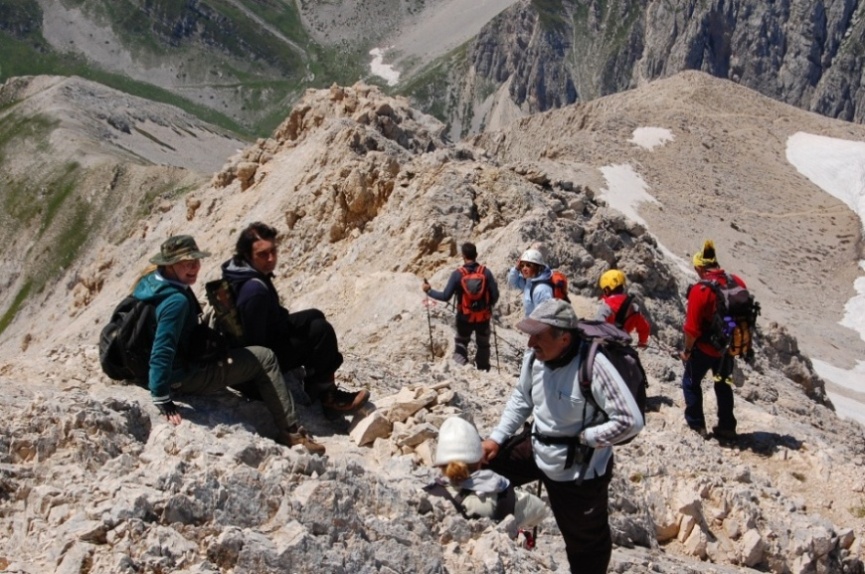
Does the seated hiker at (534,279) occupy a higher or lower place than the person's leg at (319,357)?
higher

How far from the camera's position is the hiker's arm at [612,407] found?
235 inches

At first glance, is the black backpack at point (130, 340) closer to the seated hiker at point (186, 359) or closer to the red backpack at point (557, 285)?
the seated hiker at point (186, 359)

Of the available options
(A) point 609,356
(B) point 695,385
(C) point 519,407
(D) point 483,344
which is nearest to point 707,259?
(B) point 695,385

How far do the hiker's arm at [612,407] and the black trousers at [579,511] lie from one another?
21.2 inches

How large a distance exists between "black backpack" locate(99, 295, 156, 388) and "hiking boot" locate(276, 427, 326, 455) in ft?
4.40

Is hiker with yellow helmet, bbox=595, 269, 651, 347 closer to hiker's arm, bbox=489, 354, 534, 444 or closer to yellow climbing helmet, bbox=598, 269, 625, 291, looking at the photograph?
yellow climbing helmet, bbox=598, 269, 625, 291

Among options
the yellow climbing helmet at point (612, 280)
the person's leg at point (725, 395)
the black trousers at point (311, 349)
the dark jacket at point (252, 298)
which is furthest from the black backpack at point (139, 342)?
the person's leg at point (725, 395)

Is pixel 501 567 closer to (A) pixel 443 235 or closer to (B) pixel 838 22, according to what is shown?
(A) pixel 443 235

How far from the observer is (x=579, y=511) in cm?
652

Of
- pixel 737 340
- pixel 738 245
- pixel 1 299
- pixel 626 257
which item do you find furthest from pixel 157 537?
pixel 1 299

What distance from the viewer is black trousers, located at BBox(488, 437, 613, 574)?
255 inches

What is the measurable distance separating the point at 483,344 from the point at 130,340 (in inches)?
247

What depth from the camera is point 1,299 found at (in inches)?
2434

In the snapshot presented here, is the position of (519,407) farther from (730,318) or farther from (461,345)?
(461,345)
